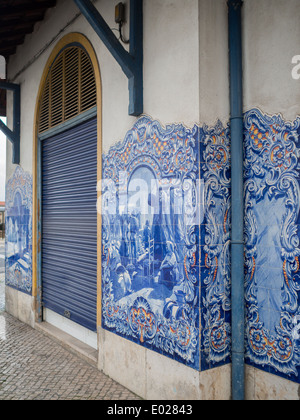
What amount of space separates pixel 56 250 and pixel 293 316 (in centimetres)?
398

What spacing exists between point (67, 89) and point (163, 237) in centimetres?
316

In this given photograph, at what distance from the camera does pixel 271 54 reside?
9.93 ft

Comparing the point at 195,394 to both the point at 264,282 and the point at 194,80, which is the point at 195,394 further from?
the point at 194,80

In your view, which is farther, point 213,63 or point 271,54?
point 213,63

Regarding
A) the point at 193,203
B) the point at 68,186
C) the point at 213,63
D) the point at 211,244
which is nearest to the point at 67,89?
the point at 68,186

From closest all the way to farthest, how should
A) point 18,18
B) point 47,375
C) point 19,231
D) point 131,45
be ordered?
point 131,45 < point 47,375 < point 18,18 < point 19,231

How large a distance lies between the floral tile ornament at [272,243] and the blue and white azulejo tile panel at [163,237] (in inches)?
9.6

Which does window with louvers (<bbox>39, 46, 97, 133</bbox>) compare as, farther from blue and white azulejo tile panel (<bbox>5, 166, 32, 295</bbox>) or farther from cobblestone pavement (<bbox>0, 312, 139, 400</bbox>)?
cobblestone pavement (<bbox>0, 312, 139, 400</bbox>)

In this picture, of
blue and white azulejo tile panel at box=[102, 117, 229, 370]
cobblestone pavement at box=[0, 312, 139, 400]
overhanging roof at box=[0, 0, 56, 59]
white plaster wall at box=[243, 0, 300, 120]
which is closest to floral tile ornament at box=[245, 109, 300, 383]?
white plaster wall at box=[243, 0, 300, 120]

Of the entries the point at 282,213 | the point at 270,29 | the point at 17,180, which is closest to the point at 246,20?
the point at 270,29

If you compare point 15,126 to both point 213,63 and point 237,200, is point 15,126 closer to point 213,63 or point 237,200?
point 213,63

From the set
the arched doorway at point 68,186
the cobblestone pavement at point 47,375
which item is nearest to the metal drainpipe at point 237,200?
the cobblestone pavement at point 47,375
